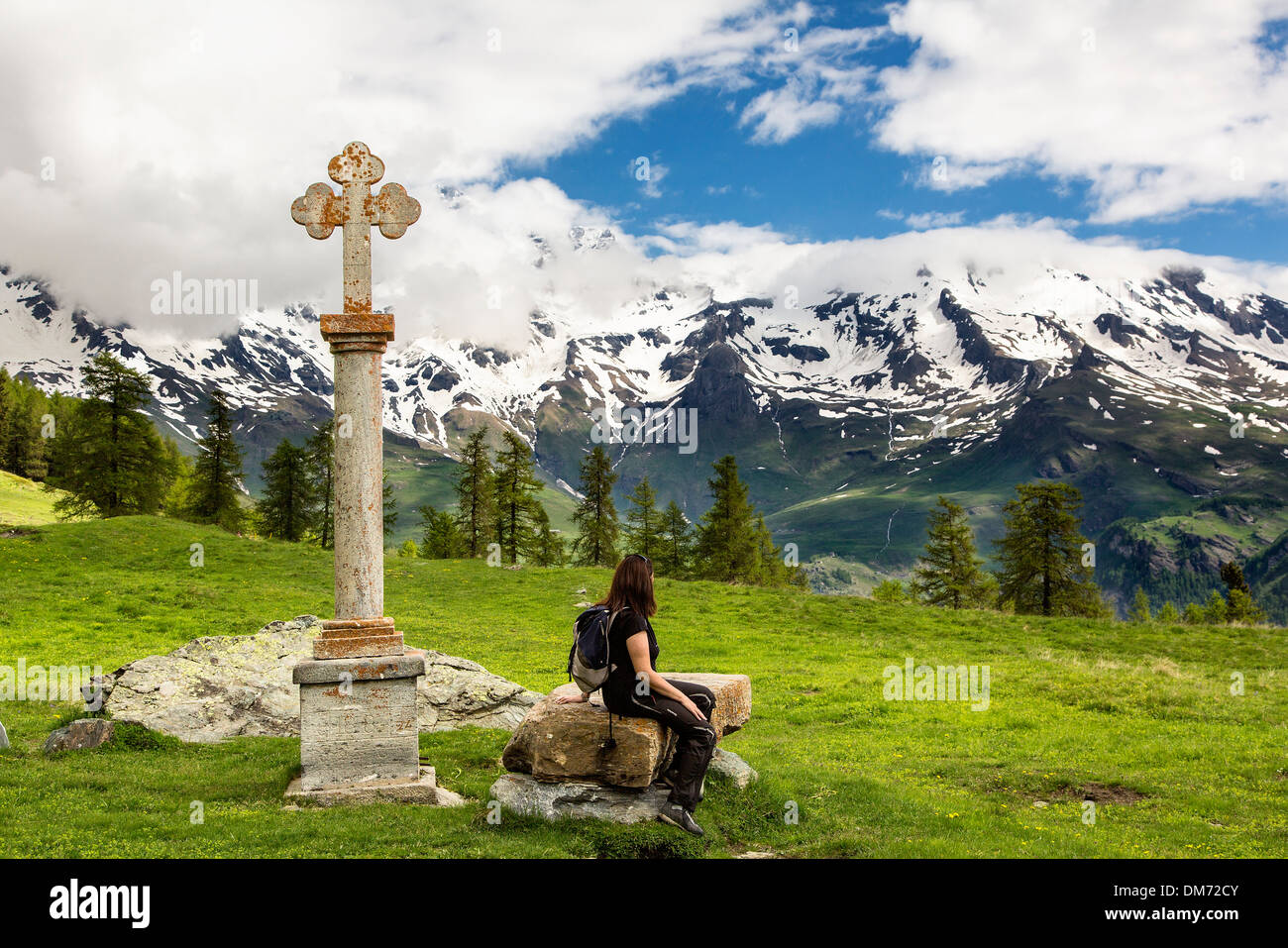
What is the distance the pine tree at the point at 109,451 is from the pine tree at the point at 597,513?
30930 millimetres

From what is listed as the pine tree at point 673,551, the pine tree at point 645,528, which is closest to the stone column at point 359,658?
the pine tree at point 673,551

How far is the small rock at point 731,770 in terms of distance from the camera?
1199 centimetres

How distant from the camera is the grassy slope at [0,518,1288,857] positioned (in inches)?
397

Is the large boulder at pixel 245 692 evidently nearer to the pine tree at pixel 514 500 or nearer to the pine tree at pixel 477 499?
the pine tree at pixel 514 500

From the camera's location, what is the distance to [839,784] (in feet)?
43.1

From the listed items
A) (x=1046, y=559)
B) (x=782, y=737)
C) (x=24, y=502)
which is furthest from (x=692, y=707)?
(x=24, y=502)

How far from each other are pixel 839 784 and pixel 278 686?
35.4 feet

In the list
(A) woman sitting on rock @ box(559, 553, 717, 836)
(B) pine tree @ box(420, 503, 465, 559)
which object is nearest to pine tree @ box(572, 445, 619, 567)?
(B) pine tree @ box(420, 503, 465, 559)

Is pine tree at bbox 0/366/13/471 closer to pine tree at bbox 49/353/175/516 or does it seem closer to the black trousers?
pine tree at bbox 49/353/175/516

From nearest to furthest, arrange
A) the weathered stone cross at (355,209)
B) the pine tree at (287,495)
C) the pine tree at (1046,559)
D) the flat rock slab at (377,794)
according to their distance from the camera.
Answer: the flat rock slab at (377,794) → the weathered stone cross at (355,209) → the pine tree at (1046,559) → the pine tree at (287,495)

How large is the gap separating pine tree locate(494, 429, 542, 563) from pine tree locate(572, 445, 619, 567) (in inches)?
177
